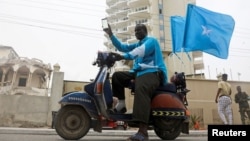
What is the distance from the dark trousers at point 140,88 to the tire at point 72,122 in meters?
0.53

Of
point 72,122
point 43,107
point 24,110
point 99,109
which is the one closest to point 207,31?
point 43,107

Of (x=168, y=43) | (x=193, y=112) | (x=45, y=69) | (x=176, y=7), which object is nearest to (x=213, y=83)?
(x=193, y=112)

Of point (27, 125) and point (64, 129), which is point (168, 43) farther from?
point (64, 129)

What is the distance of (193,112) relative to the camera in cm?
1266

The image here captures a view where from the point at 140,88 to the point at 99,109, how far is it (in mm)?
621

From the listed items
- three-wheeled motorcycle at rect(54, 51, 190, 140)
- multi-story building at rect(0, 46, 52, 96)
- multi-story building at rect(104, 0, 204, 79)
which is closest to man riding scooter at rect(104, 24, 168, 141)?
three-wheeled motorcycle at rect(54, 51, 190, 140)

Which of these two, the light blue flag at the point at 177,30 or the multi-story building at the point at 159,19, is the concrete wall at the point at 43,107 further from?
the multi-story building at the point at 159,19

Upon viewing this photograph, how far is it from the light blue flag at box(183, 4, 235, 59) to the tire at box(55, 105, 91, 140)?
Answer: 7.77m

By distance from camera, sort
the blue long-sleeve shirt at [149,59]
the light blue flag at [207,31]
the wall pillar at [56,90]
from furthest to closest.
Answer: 1. the wall pillar at [56,90]
2. the light blue flag at [207,31]
3. the blue long-sleeve shirt at [149,59]

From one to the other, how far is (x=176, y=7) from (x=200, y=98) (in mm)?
44066

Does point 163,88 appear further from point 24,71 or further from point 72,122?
point 24,71

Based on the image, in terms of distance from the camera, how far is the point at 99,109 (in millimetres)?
3504

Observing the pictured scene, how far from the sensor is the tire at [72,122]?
137 inches

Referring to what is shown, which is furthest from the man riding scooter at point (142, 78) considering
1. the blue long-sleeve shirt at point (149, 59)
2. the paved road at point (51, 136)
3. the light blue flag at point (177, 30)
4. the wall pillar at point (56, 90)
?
the wall pillar at point (56, 90)
